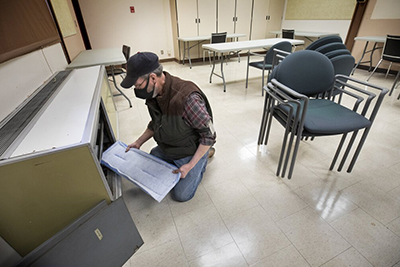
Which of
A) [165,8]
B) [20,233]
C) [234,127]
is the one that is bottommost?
[234,127]

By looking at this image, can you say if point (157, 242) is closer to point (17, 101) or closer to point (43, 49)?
point (17, 101)

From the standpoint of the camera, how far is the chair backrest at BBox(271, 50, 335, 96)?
1.62m

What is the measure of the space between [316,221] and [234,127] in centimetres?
137

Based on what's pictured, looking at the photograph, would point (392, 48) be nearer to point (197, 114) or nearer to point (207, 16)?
point (207, 16)

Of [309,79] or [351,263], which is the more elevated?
[309,79]

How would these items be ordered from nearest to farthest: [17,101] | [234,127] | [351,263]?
[351,263], [17,101], [234,127]

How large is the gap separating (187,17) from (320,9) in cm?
363

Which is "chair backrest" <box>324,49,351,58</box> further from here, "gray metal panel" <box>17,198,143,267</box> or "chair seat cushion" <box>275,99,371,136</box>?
"gray metal panel" <box>17,198,143,267</box>

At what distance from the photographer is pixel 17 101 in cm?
135

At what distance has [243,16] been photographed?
19.2 ft

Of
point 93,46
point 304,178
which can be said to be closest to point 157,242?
point 304,178

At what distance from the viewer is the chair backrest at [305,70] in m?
1.62

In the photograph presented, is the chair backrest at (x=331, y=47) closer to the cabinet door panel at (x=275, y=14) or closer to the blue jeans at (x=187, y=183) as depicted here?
the blue jeans at (x=187, y=183)

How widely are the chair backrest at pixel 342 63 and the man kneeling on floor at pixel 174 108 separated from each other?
1.51 meters
